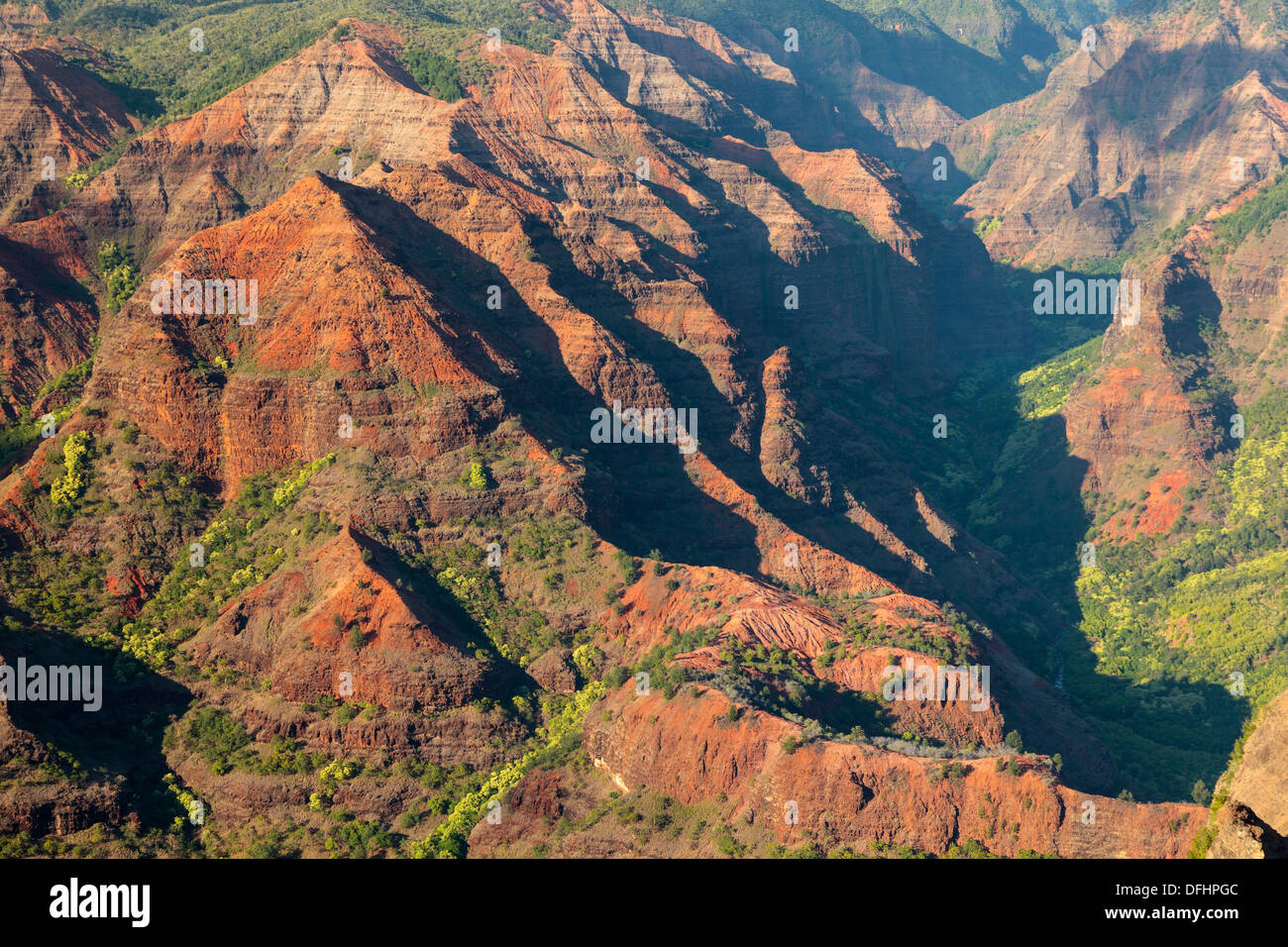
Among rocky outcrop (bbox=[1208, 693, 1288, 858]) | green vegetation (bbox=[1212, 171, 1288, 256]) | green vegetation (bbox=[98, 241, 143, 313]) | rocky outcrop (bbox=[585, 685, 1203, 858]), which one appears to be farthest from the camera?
green vegetation (bbox=[1212, 171, 1288, 256])

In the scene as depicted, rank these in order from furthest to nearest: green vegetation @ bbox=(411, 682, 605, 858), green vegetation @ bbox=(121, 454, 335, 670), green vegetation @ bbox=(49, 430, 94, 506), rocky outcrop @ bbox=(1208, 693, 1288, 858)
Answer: green vegetation @ bbox=(49, 430, 94, 506), green vegetation @ bbox=(121, 454, 335, 670), green vegetation @ bbox=(411, 682, 605, 858), rocky outcrop @ bbox=(1208, 693, 1288, 858)

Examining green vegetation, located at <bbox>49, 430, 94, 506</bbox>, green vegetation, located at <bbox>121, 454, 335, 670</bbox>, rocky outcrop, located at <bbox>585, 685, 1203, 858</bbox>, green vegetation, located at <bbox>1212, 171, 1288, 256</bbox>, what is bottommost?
rocky outcrop, located at <bbox>585, 685, 1203, 858</bbox>

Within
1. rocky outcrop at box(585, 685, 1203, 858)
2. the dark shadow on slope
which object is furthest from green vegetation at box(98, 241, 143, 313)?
rocky outcrop at box(585, 685, 1203, 858)

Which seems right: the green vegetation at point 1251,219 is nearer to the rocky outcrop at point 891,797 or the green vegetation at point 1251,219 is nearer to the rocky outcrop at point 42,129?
the rocky outcrop at point 891,797

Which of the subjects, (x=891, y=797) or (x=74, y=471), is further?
(x=74, y=471)

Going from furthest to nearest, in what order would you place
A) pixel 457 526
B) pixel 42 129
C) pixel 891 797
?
pixel 42 129, pixel 457 526, pixel 891 797

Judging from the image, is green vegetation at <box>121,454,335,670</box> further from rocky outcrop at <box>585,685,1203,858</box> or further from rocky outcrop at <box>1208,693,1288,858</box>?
rocky outcrop at <box>1208,693,1288,858</box>

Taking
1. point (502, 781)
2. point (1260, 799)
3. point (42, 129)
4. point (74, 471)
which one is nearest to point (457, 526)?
point (502, 781)

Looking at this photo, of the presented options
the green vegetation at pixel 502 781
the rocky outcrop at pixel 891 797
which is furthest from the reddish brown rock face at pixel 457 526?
the green vegetation at pixel 502 781

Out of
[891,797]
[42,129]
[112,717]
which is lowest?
[891,797]

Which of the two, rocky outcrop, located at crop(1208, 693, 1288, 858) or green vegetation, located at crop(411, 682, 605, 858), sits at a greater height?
rocky outcrop, located at crop(1208, 693, 1288, 858)

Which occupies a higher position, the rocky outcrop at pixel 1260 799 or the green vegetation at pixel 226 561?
the green vegetation at pixel 226 561

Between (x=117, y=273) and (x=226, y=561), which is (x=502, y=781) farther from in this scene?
(x=117, y=273)
